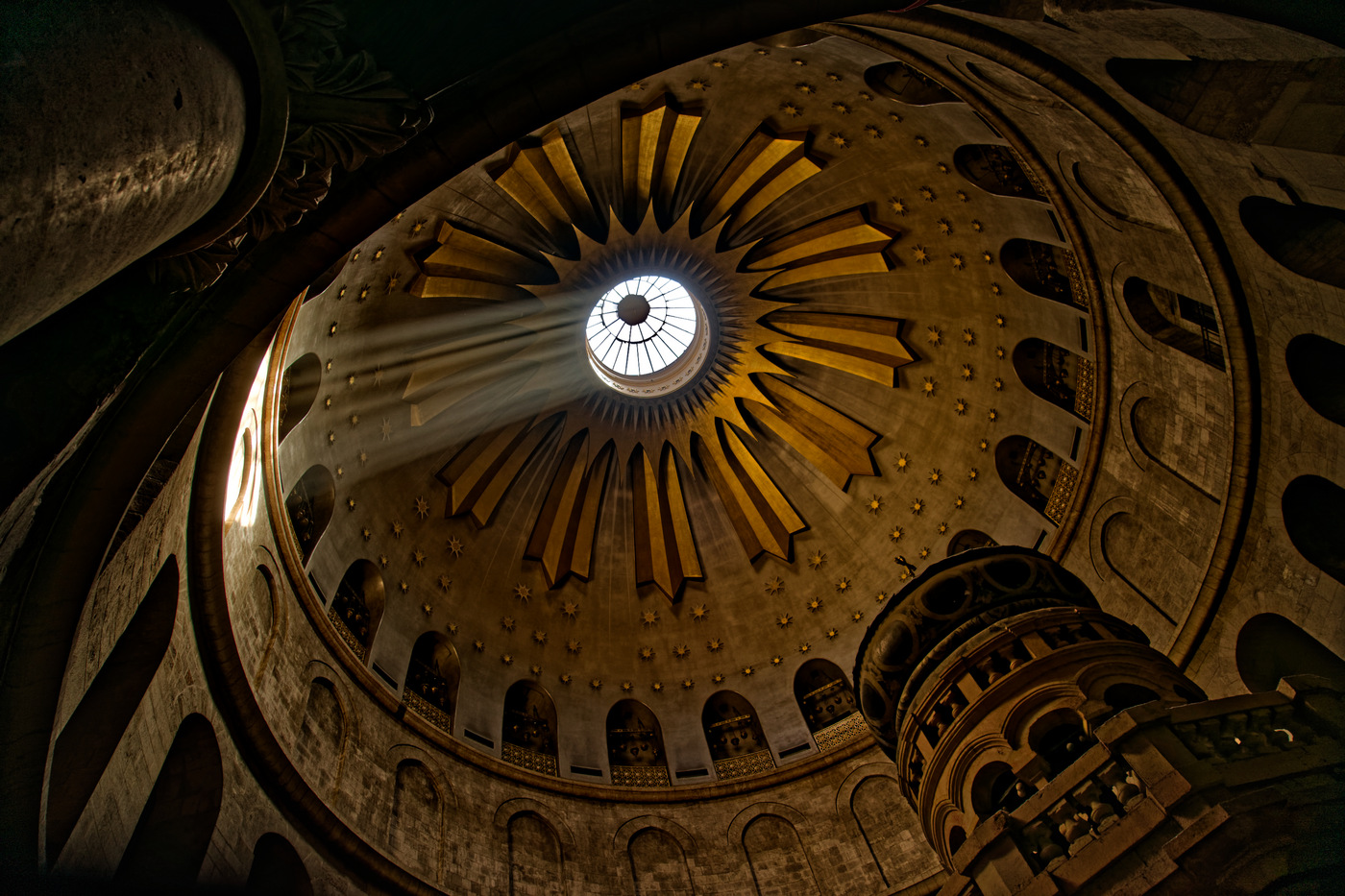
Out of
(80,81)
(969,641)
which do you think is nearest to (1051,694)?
(969,641)

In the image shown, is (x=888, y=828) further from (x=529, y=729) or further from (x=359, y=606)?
(x=359, y=606)

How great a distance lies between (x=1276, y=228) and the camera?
9789mm

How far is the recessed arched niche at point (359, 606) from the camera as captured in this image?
13844 millimetres

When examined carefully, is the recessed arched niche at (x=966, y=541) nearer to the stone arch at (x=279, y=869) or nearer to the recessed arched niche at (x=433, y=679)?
the recessed arched niche at (x=433, y=679)

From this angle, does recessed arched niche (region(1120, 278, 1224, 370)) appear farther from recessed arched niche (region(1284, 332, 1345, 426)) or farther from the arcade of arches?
recessed arched niche (region(1284, 332, 1345, 426))

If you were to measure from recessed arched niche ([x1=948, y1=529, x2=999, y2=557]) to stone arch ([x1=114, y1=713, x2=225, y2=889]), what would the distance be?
13932mm

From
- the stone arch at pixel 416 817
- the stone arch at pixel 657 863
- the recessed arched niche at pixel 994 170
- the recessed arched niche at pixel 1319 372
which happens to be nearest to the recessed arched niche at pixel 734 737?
the stone arch at pixel 657 863

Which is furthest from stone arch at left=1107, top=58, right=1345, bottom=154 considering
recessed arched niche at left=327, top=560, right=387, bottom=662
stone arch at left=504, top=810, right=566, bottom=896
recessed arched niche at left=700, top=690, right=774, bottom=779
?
stone arch at left=504, top=810, right=566, bottom=896

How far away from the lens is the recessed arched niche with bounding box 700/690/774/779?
16.8 m

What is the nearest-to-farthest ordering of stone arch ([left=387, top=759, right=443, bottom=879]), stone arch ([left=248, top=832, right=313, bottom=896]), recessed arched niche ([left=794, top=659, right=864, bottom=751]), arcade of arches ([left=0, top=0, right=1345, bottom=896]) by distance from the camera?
arcade of arches ([left=0, top=0, right=1345, bottom=896])
stone arch ([left=248, top=832, right=313, bottom=896])
stone arch ([left=387, top=759, right=443, bottom=879])
recessed arched niche ([left=794, top=659, right=864, bottom=751])

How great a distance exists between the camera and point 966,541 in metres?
17.0

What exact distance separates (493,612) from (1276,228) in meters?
15.3

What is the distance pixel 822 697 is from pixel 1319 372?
1109cm

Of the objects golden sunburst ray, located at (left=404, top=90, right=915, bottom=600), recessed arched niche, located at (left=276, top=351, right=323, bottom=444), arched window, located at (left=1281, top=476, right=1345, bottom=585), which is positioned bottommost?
arched window, located at (left=1281, top=476, right=1345, bottom=585)
